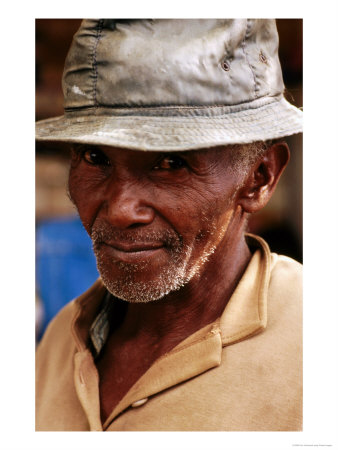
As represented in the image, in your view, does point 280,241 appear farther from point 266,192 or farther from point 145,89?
point 145,89

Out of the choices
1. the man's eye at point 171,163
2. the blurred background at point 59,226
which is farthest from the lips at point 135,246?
the blurred background at point 59,226

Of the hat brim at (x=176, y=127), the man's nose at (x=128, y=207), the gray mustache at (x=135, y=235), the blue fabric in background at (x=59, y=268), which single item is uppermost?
the hat brim at (x=176, y=127)

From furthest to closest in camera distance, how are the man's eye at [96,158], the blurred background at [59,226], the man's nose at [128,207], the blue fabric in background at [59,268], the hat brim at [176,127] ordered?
the blue fabric in background at [59,268] < the blurred background at [59,226] < the man's eye at [96,158] < the man's nose at [128,207] < the hat brim at [176,127]

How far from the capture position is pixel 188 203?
4.95 ft

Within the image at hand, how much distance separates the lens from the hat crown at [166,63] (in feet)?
4.58

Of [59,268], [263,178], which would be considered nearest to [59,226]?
[59,268]

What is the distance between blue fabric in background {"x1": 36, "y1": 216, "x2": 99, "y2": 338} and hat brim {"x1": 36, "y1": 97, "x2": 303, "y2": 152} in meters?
2.45

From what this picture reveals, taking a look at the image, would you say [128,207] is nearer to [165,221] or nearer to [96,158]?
[165,221]

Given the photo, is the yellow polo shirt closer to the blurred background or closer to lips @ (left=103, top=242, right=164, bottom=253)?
lips @ (left=103, top=242, right=164, bottom=253)

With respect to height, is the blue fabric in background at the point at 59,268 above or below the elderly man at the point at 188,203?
below

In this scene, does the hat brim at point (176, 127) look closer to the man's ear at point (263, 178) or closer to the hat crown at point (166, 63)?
the hat crown at point (166, 63)

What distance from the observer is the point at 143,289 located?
1.58 metres

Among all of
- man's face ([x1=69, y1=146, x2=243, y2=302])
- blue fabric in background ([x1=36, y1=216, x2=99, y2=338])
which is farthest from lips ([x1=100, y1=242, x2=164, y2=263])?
blue fabric in background ([x1=36, y1=216, x2=99, y2=338])

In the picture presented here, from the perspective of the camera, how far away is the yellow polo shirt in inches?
58.6
